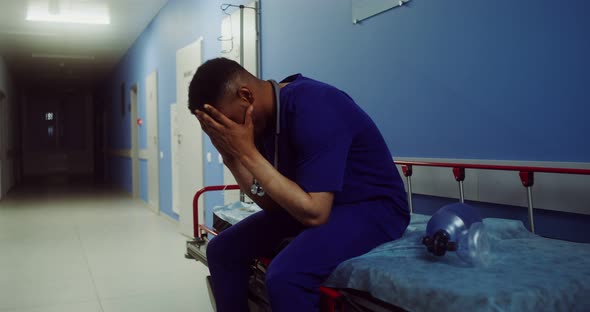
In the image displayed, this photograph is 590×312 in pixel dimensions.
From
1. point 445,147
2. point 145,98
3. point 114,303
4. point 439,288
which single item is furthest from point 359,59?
point 145,98

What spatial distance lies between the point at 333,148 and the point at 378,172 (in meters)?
0.24

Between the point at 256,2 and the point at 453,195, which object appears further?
the point at 256,2

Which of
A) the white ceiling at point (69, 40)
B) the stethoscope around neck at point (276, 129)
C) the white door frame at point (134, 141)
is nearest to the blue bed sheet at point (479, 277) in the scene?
the stethoscope around neck at point (276, 129)

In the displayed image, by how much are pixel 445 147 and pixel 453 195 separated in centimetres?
23

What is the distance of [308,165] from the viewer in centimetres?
143

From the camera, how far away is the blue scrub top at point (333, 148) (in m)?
1.42

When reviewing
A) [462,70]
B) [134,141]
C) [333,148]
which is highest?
[462,70]

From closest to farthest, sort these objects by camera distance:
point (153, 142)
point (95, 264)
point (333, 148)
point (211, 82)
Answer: point (333, 148) → point (211, 82) → point (95, 264) → point (153, 142)

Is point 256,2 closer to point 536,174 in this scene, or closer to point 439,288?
point 536,174

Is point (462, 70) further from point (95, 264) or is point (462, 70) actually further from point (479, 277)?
point (95, 264)

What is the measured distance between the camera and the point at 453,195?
2293 millimetres

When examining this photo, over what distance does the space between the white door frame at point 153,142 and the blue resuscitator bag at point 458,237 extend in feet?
21.6

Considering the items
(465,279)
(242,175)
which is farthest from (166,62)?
(465,279)

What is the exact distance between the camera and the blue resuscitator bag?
4.69 ft
